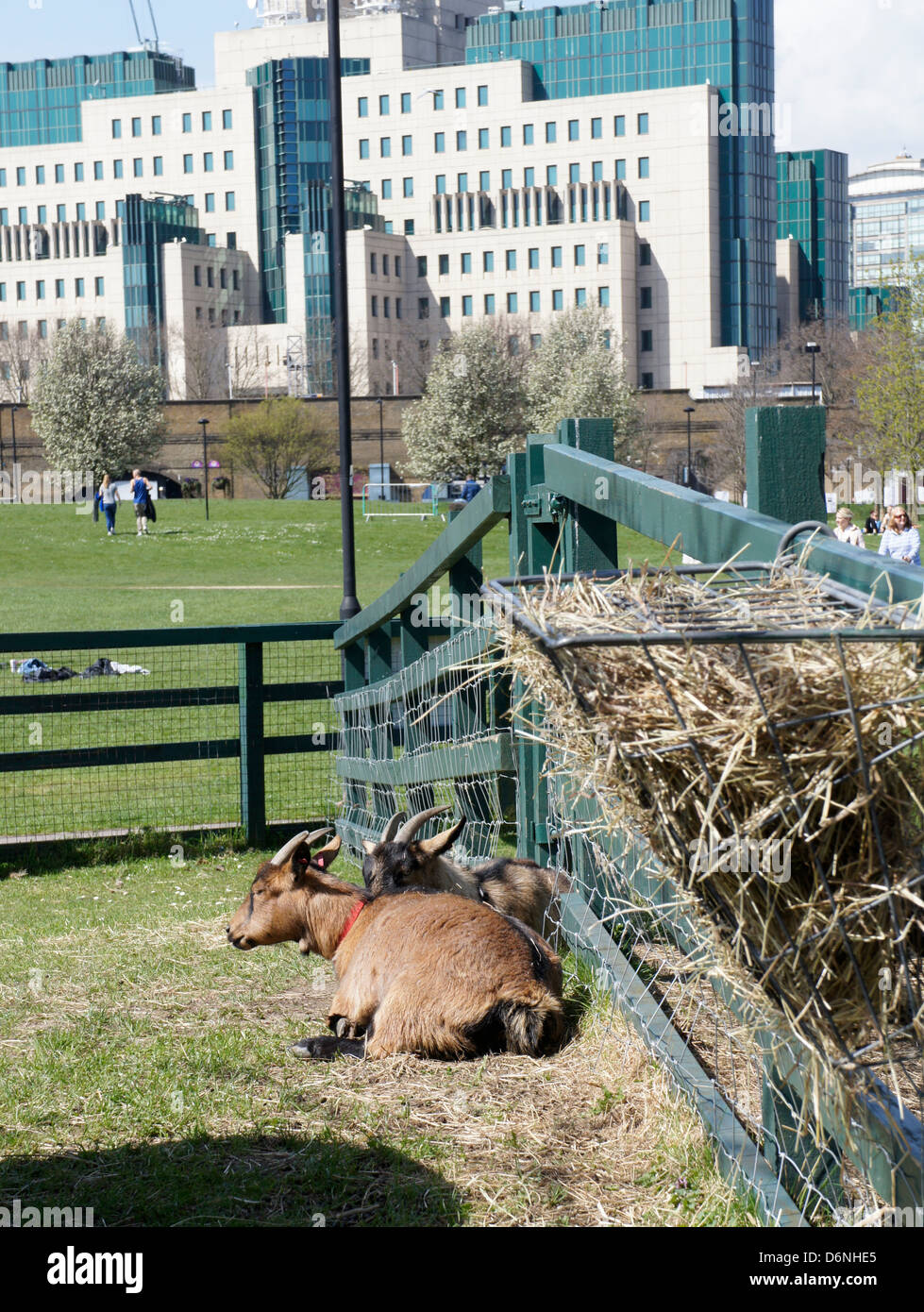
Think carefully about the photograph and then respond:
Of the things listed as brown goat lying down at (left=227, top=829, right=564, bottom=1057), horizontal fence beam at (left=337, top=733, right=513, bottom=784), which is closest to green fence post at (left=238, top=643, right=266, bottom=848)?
horizontal fence beam at (left=337, top=733, right=513, bottom=784)

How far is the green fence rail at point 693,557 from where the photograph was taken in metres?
2.82

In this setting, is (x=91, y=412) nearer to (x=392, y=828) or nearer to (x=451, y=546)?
(x=451, y=546)

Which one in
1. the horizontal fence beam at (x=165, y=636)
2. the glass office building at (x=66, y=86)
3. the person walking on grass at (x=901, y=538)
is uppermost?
the glass office building at (x=66, y=86)

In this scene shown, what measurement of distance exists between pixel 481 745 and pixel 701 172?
114182 mm

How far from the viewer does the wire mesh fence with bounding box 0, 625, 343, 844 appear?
10.8 m

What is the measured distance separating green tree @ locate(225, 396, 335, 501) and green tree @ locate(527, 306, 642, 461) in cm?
1213

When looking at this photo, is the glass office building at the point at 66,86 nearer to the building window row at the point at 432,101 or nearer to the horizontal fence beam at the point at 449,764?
the building window row at the point at 432,101

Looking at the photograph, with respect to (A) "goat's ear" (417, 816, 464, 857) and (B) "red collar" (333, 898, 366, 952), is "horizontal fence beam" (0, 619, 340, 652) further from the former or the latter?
(A) "goat's ear" (417, 816, 464, 857)

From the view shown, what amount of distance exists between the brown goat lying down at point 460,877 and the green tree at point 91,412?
209ft

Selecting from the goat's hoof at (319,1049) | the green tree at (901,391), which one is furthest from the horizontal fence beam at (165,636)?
the green tree at (901,391)

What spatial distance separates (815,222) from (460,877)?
456 feet

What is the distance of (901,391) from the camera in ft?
148

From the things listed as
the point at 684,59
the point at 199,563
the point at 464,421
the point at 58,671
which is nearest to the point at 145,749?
the point at 58,671
